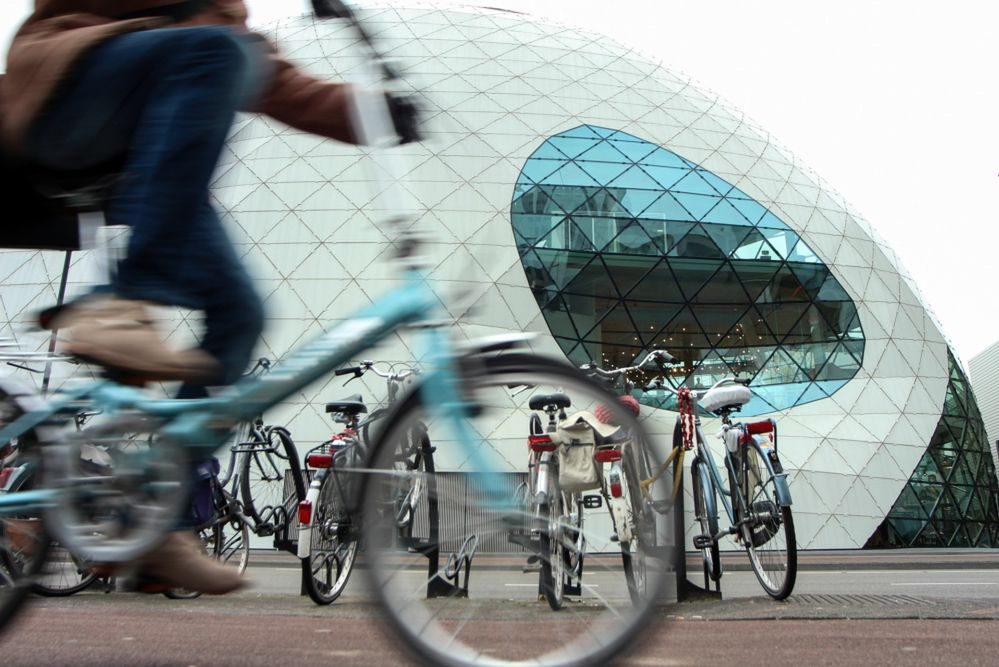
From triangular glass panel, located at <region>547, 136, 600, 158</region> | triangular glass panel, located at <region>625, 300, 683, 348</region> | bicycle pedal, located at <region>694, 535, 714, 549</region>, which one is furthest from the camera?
triangular glass panel, located at <region>547, 136, 600, 158</region>

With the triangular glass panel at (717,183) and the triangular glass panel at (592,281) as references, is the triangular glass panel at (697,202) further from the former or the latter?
the triangular glass panel at (592,281)

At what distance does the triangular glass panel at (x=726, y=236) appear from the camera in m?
17.2

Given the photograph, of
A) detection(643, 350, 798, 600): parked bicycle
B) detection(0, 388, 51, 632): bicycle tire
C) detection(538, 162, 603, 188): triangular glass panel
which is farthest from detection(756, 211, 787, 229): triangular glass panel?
detection(0, 388, 51, 632): bicycle tire

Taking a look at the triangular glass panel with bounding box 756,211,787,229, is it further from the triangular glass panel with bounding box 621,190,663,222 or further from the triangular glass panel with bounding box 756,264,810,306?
the triangular glass panel with bounding box 621,190,663,222

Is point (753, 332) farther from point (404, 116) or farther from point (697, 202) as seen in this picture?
point (404, 116)

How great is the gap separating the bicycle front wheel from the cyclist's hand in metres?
0.66

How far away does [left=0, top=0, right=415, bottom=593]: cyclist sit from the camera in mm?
1600

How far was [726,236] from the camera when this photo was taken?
17.4 metres

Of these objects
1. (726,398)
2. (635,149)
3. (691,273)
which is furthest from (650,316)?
(726,398)

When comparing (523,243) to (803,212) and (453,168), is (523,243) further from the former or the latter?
(803,212)

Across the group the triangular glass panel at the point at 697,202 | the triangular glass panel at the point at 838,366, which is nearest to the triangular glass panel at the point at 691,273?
the triangular glass panel at the point at 697,202

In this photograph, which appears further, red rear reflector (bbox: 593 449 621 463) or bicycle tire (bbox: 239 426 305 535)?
bicycle tire (bbox: 239 426 305 535)

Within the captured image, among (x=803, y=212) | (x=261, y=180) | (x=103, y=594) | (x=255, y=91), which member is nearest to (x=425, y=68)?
(x=261, y=180)

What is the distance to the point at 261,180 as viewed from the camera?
1778 cm
